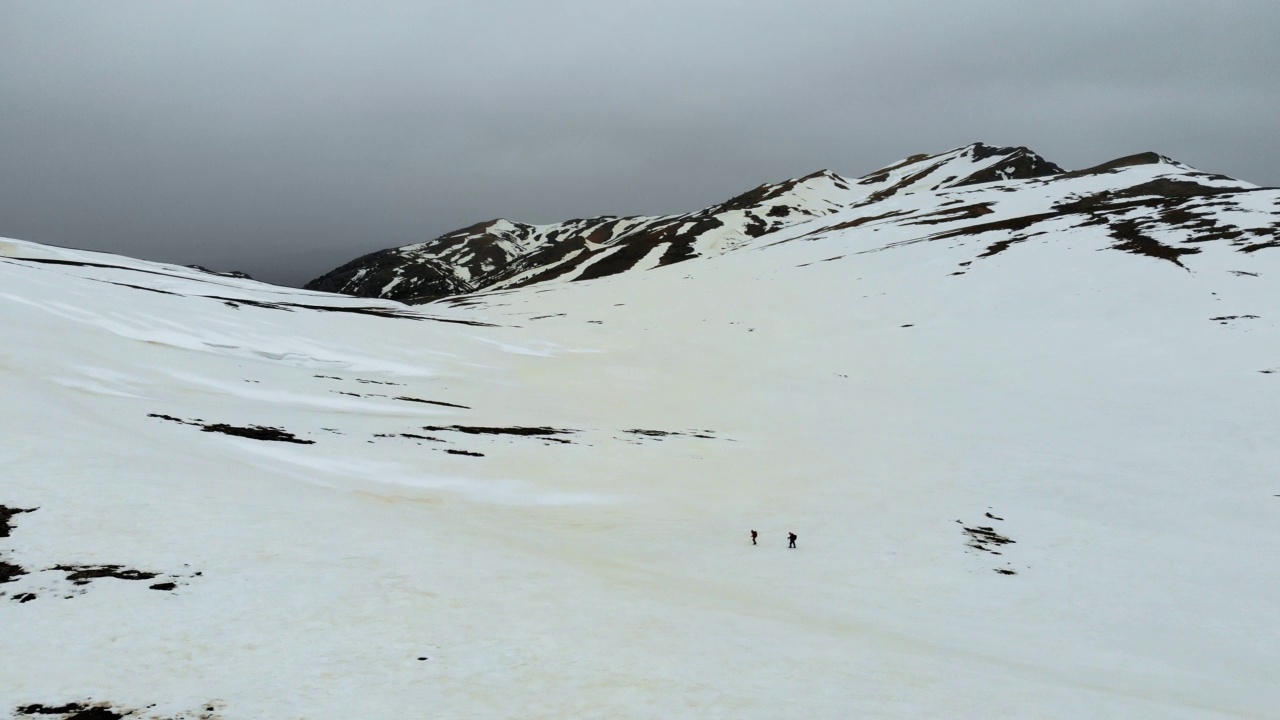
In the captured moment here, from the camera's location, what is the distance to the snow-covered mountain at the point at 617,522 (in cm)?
997

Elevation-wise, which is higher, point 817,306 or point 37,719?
point 817,306

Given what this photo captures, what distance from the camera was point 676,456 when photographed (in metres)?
30.5

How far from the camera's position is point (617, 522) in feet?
71.1

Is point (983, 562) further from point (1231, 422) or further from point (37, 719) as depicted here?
point (1231, 422)

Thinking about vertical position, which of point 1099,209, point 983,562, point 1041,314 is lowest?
point 983,562

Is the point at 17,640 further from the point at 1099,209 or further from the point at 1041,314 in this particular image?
the point at 1099,209

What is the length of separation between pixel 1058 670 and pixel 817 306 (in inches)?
2693

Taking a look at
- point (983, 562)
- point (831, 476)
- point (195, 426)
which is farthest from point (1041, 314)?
point (195, 426)

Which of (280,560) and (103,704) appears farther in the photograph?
(280,560)

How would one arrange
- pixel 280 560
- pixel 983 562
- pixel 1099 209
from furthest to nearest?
pixel 1099 209
pixel 983 562
pixel 280 560

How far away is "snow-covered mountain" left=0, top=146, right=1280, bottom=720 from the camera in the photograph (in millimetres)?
9969

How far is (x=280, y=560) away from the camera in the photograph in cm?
1251

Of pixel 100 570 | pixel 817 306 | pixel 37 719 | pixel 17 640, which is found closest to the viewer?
pixel 37 719

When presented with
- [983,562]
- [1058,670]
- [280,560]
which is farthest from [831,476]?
[280,560]
